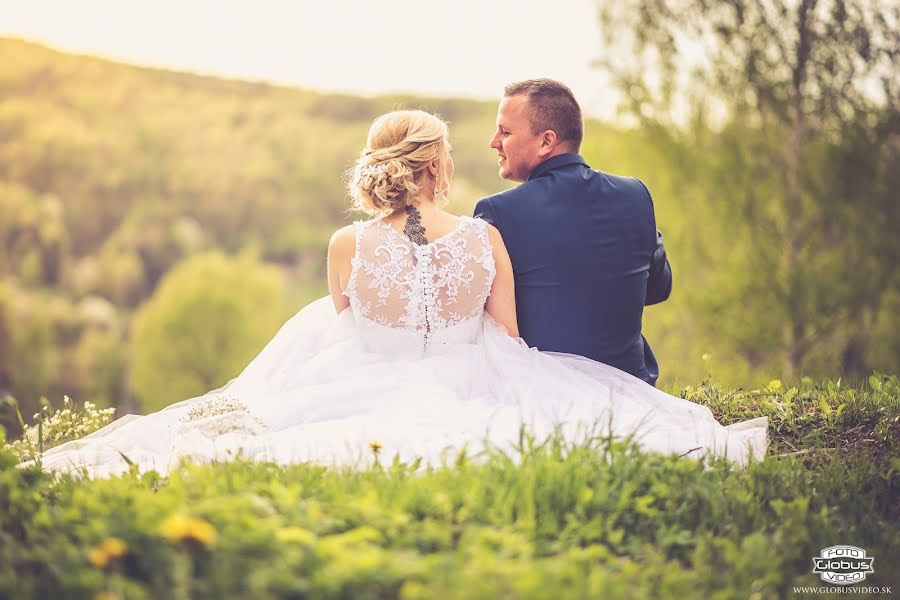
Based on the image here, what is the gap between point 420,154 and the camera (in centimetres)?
456

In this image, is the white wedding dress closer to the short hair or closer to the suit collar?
the suit collar

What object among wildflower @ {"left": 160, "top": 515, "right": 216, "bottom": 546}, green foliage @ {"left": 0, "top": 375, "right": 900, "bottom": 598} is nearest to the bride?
green foliage @ {"left": 0, "top": 375, "right": 900, "bottom": 598}

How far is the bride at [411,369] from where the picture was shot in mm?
4031

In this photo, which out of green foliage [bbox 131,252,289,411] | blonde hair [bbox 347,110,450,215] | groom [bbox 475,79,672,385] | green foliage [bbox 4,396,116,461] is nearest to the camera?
blonde hair [bbox 347,110,450,215]

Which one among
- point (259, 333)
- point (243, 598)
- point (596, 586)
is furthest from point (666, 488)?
point (259, 333)

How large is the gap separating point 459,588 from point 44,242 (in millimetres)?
50368

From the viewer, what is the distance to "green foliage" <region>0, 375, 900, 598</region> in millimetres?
2271

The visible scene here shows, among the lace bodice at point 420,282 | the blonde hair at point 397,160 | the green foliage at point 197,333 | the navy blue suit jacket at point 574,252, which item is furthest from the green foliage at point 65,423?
the green foliage at point 197,333

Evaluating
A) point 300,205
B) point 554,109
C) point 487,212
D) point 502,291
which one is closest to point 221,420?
point 502,291

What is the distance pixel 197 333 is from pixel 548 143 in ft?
119

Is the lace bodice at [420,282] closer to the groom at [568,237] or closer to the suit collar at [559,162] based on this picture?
the groom at [568,237]

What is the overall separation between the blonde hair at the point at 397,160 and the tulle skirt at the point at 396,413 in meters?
0.70

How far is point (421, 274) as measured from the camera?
177 inches

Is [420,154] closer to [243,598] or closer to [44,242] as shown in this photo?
[243,598]
